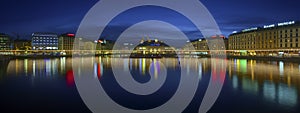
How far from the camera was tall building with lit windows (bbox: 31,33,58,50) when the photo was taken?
131m

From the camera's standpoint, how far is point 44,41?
134250 millimetres

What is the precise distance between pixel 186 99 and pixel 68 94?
491cm

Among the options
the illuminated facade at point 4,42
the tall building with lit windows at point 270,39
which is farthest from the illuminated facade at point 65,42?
the tall building with lit windows at point 270,39

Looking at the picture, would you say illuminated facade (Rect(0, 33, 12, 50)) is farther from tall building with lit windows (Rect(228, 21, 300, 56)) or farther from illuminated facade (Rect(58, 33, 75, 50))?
tall building with lit windows (Rect(228, 21, 300, 56))

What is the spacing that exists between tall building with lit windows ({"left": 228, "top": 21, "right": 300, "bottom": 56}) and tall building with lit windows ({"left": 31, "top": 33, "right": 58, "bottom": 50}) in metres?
100

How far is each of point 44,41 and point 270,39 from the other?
11454 centimetres

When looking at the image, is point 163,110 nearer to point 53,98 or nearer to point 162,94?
point 162,94

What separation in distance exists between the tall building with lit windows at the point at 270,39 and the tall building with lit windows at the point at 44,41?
329 feet

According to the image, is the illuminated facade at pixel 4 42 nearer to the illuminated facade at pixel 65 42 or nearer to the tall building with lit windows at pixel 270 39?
the illuminated facade at pixel 65 42

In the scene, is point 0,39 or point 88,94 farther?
point 0,39

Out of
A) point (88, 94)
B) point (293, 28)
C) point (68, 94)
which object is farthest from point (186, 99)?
point (293, 28)

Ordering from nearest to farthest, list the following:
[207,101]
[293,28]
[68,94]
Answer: [207,101]
[68,94]
[293,28]

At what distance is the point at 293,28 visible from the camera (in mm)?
68875

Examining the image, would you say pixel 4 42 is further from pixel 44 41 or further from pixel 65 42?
pixel 65 42
